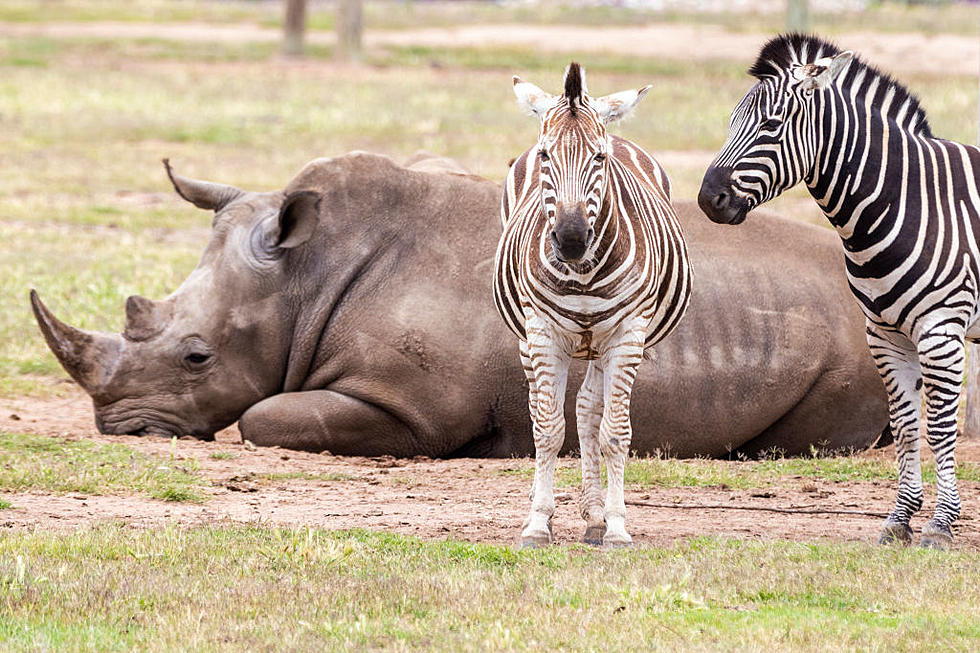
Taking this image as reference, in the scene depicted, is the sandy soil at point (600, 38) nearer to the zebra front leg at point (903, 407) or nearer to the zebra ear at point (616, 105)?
the zebra front leg at point (903, 407)

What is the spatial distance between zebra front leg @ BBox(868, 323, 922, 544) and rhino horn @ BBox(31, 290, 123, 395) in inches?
200

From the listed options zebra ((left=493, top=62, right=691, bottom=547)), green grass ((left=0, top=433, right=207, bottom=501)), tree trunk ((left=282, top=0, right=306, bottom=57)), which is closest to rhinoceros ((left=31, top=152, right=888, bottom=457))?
green grass ((left=0, top=433, right=207, bottom=501))

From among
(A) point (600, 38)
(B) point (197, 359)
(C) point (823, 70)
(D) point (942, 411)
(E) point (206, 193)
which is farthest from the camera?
(A) point (600, 38)

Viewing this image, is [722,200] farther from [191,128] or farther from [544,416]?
[191,128]

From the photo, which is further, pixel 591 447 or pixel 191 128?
pixel 191 128

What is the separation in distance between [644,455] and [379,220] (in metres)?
2.36

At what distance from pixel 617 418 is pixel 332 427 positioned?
10.6 feet

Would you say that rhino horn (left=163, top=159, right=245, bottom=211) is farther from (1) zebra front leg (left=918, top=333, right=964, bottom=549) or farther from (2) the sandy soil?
(2) the sandy soil

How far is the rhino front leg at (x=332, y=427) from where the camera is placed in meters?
9.85

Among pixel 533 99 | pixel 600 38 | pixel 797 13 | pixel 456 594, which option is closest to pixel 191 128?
pixel 533 99

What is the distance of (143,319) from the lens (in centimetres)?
1031

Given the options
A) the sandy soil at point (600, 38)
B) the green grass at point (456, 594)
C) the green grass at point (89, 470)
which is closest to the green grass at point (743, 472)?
the green grass at point (456, 594)

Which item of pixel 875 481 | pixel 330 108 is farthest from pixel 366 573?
pixel 330 108

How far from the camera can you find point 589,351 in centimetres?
712
